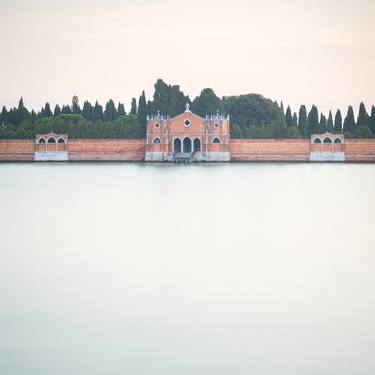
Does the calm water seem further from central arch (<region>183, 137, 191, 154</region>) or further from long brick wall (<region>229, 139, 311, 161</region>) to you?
central arch (<region>183, 137, 191, 154</region>)

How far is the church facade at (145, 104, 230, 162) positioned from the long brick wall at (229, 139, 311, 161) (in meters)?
0.60

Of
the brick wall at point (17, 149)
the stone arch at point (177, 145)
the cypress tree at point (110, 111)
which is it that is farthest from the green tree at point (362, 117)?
the brick wall at point (17, 149)

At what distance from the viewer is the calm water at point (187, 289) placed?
23.5ft

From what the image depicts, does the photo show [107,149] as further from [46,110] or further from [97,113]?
[46,110]

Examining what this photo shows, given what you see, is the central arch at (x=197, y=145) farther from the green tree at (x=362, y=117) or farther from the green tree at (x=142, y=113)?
the green tree at (x=362, y=117)

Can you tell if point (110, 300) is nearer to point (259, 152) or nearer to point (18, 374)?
point (18, 374)

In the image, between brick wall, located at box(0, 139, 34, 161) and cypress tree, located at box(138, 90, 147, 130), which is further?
brick wall, located at box(0, 139, 34, 161)

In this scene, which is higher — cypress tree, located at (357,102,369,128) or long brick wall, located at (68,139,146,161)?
cypress tree, located at (357,102,369,128)

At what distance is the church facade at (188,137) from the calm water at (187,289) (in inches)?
992

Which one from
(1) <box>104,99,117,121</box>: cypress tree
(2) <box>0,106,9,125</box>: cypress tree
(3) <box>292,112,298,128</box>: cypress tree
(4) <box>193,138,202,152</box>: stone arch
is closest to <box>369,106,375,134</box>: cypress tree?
(3) <box>292,112,298,128</box>: cypress tree

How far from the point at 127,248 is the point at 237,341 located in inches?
201

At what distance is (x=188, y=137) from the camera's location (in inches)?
1752

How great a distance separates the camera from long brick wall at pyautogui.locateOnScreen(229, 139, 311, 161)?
43.6 metres

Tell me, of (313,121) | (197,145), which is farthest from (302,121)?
(197,145)
